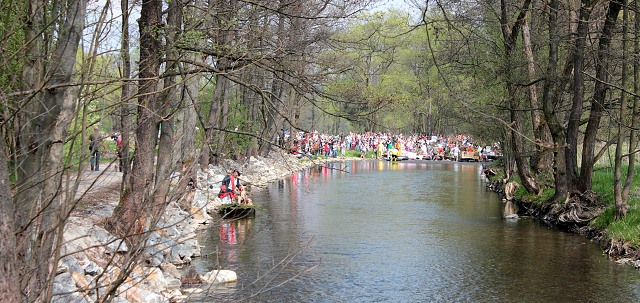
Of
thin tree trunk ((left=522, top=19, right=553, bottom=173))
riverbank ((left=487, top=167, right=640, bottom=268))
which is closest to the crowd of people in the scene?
thin tree trunk ((left=522, top=19, right=553, bottom=173))

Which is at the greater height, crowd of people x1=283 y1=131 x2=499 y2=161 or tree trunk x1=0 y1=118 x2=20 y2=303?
crowd of people x1=283 y1=131 x2=499 y2=161

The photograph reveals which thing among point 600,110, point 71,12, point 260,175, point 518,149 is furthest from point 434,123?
point 71,12

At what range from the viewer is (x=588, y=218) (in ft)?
61.5

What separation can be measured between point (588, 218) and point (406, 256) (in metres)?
5.94

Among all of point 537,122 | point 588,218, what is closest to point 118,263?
point 588,218

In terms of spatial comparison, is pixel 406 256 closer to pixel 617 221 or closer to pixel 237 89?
pixel 617 221

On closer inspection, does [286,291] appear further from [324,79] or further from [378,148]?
[378,148]

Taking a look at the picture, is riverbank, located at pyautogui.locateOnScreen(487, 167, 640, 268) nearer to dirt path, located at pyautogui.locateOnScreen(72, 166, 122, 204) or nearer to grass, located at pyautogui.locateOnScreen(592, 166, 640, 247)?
grass, located at pyautogui.locateOnScreen(592, 166, 640, 247)

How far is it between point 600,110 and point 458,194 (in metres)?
11.3

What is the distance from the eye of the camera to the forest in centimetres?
424

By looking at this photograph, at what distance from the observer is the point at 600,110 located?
1836 cm

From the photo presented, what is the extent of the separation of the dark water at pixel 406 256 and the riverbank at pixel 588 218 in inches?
13.0

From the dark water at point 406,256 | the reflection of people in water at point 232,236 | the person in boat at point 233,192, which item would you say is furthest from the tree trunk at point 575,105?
the person in boat at point 233,192

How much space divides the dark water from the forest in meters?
1.73
